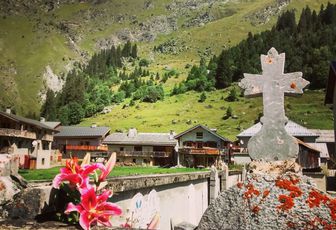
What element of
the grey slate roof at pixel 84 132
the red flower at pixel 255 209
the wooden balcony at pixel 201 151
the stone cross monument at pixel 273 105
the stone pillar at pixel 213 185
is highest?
the grey slate roof at pixel 84 132

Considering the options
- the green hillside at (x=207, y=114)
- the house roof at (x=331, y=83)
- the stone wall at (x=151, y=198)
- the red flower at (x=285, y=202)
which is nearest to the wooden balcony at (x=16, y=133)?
the stone wall at (x=151, y=198)

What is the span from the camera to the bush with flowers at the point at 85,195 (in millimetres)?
3121

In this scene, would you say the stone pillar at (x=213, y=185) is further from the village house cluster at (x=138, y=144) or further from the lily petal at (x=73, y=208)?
the village house cluster at (x=138, y=144)

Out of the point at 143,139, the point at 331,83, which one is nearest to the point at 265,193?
the point at 331,83

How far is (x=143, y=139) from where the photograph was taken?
84.6m

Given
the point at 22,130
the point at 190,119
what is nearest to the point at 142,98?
the point at 190,119

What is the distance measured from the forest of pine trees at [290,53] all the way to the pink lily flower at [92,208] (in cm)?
14206

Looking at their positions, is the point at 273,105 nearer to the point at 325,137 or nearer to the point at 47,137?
the point at 47,137

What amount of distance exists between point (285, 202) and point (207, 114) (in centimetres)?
12258

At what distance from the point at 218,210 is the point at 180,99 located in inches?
5913

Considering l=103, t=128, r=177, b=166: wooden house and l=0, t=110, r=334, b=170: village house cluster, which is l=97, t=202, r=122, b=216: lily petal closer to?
l=0, t=110, r=334, b=170: village house cluster

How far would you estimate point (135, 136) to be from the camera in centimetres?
8606

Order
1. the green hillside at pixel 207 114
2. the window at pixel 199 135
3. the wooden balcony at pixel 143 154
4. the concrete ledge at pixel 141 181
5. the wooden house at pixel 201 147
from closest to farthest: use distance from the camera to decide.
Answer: the concrete ledge at pixel 141 181 < the wooden house at pixel 201 147 < the window at pixel 199 135 < the wooden balcony at pixel 143 154 < the green hillside at pixel 207 114

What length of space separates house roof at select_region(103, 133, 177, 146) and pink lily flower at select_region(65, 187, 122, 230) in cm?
7826
